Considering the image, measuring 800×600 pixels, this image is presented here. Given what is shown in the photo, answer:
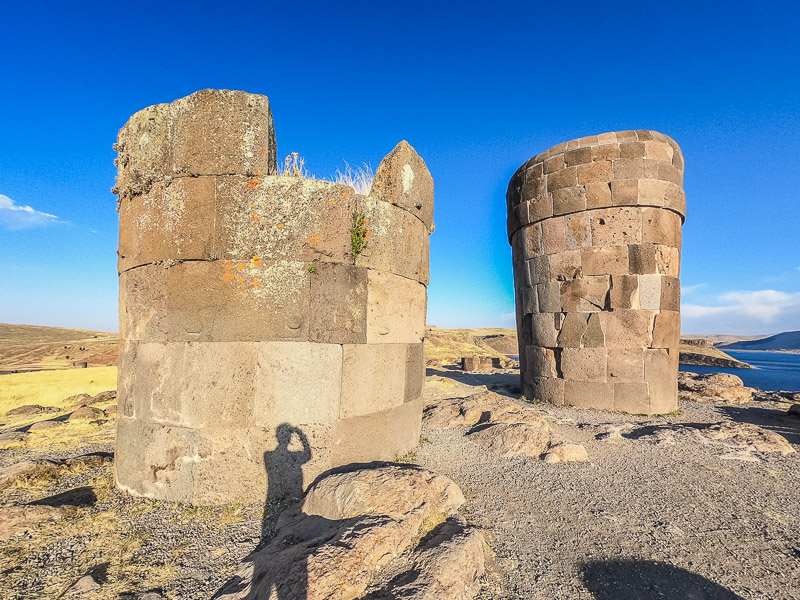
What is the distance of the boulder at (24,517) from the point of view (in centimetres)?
295

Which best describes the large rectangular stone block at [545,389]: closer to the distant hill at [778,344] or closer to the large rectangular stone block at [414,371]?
the large rectangular stone block at [414,371]

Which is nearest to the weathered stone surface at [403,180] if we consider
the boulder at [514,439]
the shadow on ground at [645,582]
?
the boulder at [514,439]

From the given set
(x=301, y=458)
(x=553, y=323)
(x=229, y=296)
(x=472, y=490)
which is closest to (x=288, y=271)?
(x=229, y=296)

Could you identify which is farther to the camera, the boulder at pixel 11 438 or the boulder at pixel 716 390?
the boulder at pixel 716 390

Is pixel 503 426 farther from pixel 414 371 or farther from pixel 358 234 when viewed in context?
pixel 358 234

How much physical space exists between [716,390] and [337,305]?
32.2 ft

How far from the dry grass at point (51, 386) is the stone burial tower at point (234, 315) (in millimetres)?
8151

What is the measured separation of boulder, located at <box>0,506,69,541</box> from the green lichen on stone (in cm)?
335

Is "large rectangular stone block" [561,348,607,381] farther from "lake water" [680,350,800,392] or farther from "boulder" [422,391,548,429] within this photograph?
"lake water" [680,350,800,392]

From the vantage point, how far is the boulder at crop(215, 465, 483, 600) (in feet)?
7.15

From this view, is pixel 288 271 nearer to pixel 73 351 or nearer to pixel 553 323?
pixel 553 323

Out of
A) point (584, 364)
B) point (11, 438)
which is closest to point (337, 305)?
point (11, 438)

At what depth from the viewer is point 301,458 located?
373 cm

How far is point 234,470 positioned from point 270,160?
305cm
